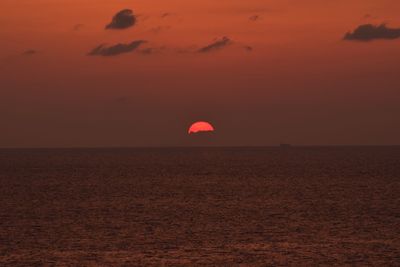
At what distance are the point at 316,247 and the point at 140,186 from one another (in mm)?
78173

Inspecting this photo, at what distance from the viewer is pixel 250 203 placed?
93.1m

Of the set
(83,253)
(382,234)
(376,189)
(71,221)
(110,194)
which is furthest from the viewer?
(376,189)

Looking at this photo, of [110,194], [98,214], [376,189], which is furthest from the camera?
[376,189]

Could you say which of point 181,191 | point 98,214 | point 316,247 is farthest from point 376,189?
point 316,247

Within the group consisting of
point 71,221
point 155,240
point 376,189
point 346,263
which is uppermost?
point 376,189

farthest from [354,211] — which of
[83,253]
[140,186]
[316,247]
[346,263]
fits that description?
[140,186]

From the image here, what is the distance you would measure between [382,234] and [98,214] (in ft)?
105

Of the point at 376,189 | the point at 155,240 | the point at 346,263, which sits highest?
the point at 376,189

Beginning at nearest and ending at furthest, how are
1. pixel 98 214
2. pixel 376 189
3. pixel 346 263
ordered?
1. pixel 346 263
2. pixel 98 214
3. pixel 376 189

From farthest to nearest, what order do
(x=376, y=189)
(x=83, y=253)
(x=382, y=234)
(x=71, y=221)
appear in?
(x=376, y=189), (x=71, y=221), (x=382, y=234), (x=83, y=253)

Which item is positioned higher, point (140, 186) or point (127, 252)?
point (140, 186)

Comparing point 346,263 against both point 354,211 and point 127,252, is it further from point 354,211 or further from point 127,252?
point 354,211

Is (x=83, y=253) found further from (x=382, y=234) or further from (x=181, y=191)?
(x=181, y=191)

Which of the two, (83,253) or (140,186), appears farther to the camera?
(140,186)
